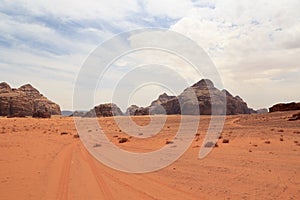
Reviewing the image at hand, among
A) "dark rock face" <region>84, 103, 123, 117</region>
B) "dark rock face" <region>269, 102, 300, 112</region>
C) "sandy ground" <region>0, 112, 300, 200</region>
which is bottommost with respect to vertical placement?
"sandy ground" <region>0, 112, 300, 200</region>

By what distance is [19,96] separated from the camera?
311 feet

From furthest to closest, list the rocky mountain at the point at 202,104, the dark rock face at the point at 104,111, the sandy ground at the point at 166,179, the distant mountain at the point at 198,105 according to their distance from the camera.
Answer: the dark rock face at the point at 104,111
the rocky mountain at the point at 202,104
the distant mountain at the point at 198,105
the sandy ground at the point at 166,179

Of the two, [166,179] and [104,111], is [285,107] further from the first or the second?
[166,179]

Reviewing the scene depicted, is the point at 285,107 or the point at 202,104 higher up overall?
the point at 202,104

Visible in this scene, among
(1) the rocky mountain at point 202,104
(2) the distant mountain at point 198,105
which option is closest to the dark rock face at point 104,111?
(2) the distant mountain at point 198,105

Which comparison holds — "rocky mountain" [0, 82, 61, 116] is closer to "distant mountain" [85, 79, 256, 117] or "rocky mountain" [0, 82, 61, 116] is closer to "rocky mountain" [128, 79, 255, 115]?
"distant mountain" [85, 79, 256, 117]

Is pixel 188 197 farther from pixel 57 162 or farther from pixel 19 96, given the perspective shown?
pixel 19 96

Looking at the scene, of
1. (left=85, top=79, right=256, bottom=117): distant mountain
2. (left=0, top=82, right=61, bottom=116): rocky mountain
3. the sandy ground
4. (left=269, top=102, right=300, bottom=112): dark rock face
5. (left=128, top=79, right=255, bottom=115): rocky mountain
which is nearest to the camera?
the sandy ground

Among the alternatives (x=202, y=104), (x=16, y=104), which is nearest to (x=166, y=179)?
(x=202, y=104)

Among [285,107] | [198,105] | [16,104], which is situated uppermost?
[16,104]

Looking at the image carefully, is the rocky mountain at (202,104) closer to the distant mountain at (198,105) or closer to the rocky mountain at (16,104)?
the distant mountain at (198,105)

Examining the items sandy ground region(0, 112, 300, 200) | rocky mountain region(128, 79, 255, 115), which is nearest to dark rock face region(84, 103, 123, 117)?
rocky mountain region(128, 79, 255, 115)

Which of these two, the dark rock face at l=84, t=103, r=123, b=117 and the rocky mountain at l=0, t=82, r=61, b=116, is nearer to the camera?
the dark rock face at l=84, t=103, r=123, b=117

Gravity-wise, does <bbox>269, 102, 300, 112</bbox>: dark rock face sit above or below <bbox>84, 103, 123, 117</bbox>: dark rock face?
below
